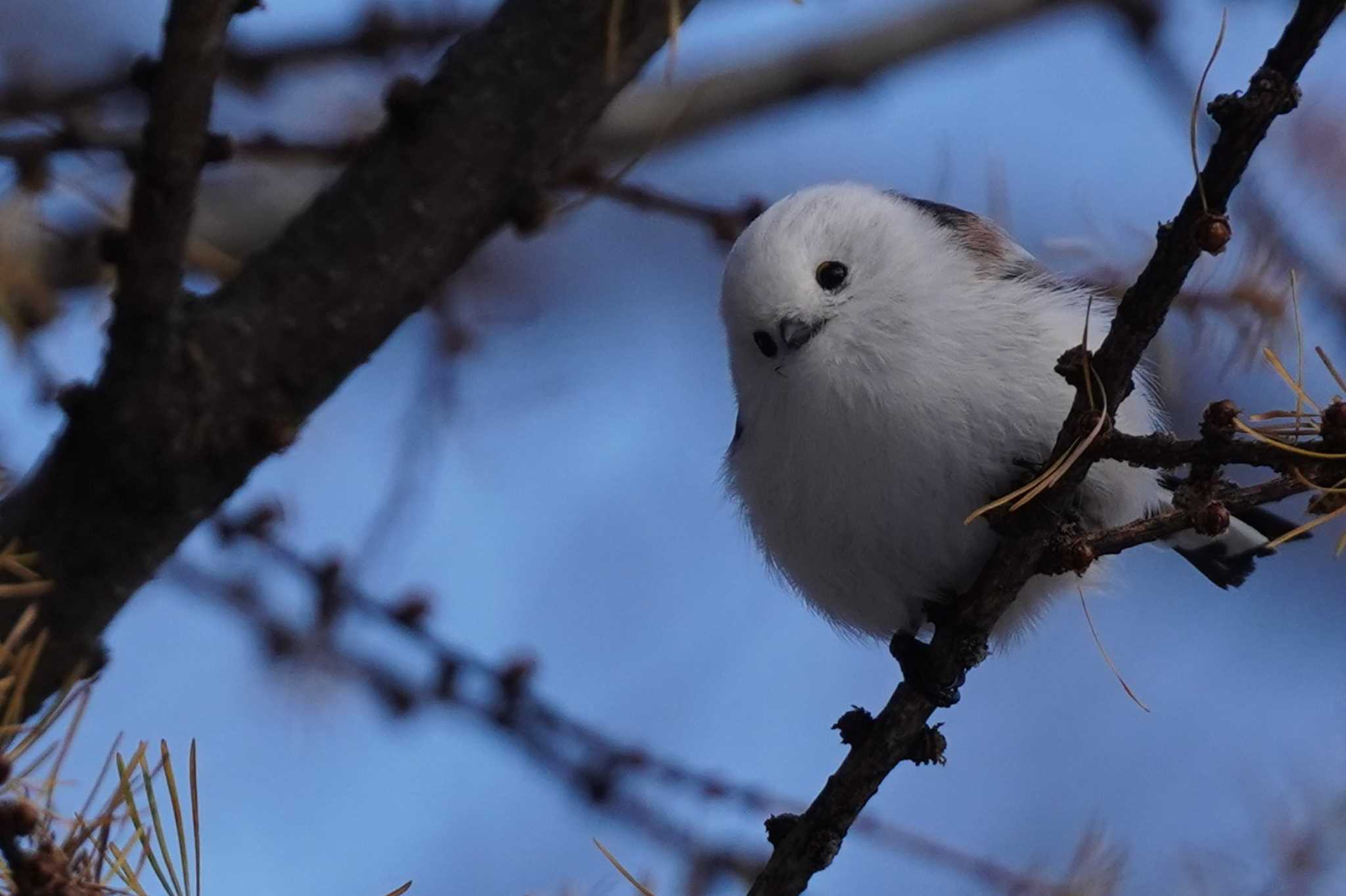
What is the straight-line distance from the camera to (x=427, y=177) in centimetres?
183

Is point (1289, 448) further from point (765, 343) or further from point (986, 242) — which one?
point (986, 242)

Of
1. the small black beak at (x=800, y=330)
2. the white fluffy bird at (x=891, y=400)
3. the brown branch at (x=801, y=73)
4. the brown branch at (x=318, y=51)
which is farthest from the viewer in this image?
the brown branch at (x=801, y=73)

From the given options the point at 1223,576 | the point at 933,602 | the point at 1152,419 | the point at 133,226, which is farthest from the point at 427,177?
the point at 1223,576

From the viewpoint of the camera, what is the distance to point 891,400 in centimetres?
234

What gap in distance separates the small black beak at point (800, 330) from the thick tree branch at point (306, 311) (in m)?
0.72

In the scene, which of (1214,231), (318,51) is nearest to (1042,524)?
(1214,231)

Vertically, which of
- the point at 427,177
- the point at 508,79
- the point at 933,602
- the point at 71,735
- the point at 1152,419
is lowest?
the point at 71,735

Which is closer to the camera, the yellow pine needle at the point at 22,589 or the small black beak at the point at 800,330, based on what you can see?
the yellow pine needle at the point at 22,589

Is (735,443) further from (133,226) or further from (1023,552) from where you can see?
(133,226)

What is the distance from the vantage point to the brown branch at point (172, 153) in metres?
1.61

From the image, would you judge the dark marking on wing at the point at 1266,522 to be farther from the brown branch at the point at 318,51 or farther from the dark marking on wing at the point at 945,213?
the brown branch at the point at 318,51

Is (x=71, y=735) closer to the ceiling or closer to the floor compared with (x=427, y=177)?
closer to the floor

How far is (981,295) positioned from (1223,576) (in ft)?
3.22

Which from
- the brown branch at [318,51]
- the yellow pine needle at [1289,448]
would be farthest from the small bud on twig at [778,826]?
the brown branch at [318,51]
